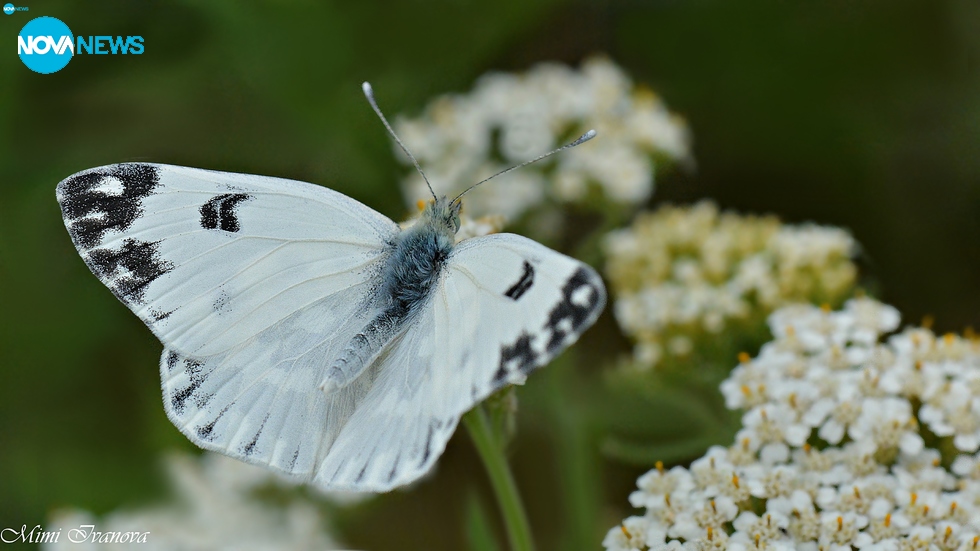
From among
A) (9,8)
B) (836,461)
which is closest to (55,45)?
(9,8)

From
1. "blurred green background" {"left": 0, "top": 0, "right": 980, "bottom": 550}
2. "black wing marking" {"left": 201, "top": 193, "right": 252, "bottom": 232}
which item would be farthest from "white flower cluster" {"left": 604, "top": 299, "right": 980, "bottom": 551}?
"black wing marking" {"left": 201, "top": 193, "right": 252, "bottom": 232}

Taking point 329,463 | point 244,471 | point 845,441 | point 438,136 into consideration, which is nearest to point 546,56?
point 438,136

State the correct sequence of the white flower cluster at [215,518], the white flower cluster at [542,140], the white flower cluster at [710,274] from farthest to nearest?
the white flower cluster at [542,140]
the white flower cluster at [710,274]
the white flower cluster at [215,518]

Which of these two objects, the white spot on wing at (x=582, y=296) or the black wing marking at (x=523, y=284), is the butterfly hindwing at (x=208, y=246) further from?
the white spot on wing at (x=582, y=296)

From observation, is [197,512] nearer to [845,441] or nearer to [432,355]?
[432,355]

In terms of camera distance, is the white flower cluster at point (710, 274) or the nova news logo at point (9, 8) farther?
the nova news logo at point (9, 8)

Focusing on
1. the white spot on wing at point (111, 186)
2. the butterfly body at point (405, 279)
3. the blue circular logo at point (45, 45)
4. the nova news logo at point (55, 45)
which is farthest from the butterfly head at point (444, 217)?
the blue circular logo at point (45, 45)

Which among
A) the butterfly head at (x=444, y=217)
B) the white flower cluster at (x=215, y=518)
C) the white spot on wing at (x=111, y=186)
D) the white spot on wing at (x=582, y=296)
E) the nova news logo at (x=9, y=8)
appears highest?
the nova news logo at (x=9, y=8)

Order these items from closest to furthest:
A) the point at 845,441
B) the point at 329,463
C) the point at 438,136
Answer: the point at 329,463, the point at 845,441, the point at 438,136
